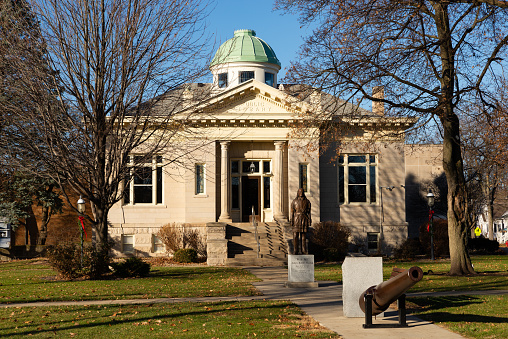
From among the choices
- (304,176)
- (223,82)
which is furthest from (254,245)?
(223,82)

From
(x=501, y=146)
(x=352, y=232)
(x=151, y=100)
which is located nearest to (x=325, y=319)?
(x=501, y=146)

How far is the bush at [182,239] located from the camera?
102ft

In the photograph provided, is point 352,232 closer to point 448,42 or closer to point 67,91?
point 448,42

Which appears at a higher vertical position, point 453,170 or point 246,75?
point 246,75

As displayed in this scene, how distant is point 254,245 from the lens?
1167 inches

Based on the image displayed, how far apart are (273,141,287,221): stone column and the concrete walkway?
10.7 meters

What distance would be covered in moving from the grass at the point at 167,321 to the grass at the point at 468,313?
7.58 feet

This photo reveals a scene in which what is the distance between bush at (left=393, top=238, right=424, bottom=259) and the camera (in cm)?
3103

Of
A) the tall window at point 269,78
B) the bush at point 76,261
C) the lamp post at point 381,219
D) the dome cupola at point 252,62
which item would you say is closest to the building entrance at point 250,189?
the lamp post at point 381,219

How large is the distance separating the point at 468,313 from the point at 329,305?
9.95 feet

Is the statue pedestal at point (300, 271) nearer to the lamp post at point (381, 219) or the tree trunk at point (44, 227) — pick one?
the lamp post at point (381, 219)

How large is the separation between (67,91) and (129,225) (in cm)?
1445

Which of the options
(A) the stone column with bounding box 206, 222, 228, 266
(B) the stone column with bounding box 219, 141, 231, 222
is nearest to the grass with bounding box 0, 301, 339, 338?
(A) the stone column with bounding box 206, 222, 228, 266

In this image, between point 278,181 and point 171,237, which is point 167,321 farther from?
point 278,181
